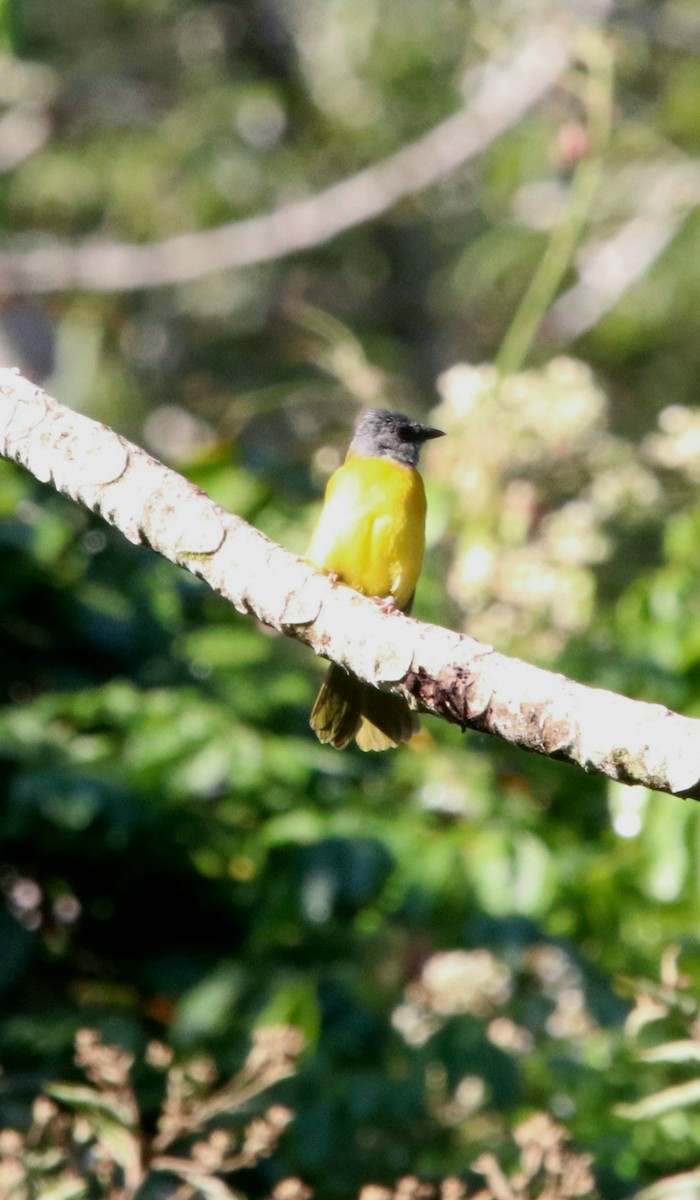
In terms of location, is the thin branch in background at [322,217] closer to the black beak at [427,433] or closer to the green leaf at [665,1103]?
the black beak at [427,433]

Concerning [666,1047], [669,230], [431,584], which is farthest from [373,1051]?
[669,230]

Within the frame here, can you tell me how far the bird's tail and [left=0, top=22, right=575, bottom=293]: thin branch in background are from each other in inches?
209

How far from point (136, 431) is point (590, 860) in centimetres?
892

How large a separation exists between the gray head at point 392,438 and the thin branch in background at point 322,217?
13.5 feet

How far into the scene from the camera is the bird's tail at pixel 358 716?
3.29 metres

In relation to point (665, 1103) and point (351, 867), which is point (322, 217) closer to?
point (351, 867)

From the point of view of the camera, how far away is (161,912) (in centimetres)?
435

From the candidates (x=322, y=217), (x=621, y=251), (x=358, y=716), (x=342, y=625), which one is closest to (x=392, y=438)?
(x=358, y=716)

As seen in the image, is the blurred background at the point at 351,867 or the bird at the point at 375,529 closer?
the blurred background at the point at 351,867

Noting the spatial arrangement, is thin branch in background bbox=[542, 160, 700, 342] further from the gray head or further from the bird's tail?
the bird's tail

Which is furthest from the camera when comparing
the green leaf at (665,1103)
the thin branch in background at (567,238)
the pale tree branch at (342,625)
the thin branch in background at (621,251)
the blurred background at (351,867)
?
the thin branch in background at (621,251)

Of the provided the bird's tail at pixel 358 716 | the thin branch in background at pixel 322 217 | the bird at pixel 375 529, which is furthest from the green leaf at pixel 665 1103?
the thin branch in background at pixel 322 217

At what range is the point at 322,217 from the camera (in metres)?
9.06

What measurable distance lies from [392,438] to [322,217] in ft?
16.4
